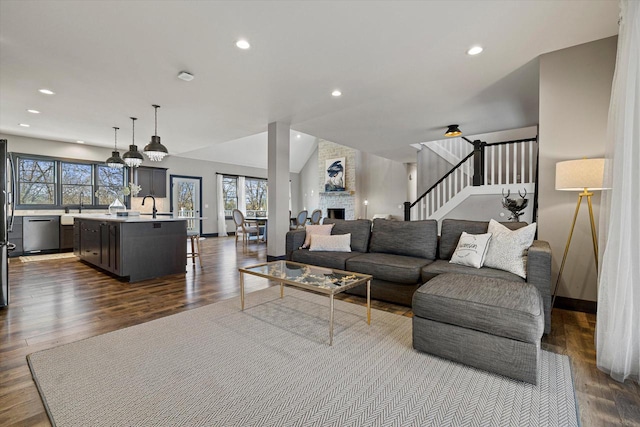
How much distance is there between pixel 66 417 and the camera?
1.45 meters

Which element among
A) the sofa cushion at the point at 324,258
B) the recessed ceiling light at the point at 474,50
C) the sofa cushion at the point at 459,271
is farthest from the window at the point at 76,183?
the recessed ceiling light at the point at 474,50

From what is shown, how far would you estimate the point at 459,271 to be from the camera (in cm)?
275

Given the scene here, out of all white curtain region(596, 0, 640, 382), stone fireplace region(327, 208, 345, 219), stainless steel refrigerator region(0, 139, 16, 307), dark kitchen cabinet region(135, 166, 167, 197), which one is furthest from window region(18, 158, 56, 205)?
white curtain region(596, 0, 640, 382)

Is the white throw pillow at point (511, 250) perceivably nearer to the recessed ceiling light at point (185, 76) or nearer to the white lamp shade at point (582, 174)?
the white lamp shade at point (582, 174)

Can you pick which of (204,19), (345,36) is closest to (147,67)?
(204,19)

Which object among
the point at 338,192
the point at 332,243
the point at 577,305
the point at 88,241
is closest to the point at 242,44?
the point at 332,243

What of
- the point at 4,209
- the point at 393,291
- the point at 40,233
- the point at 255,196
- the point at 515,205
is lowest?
the point at 393,291

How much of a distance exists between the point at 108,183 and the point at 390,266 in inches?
303

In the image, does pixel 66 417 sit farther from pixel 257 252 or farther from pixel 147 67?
pixel 257 252

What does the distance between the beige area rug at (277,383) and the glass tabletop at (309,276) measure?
40cm

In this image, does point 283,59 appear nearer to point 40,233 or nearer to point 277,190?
point 277,190

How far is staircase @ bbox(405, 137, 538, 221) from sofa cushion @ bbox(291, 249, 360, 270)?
3340 millimetres

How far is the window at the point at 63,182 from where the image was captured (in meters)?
6.46

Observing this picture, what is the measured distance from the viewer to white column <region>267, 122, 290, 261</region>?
5398 mm
